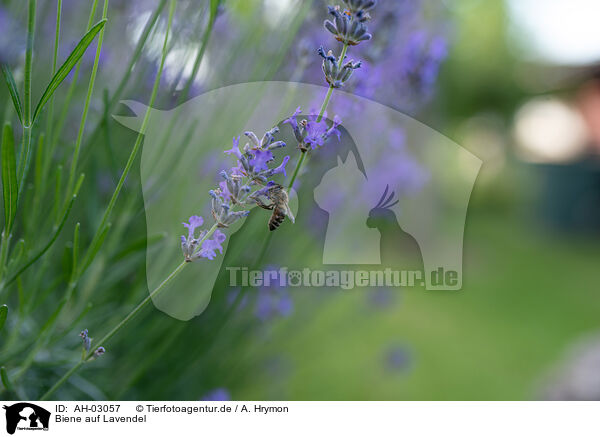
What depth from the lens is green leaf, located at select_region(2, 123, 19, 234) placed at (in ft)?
1.00

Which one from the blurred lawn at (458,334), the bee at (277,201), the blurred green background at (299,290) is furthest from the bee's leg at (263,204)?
the blurred lawn at (458,334)

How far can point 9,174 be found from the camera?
0.31 metres

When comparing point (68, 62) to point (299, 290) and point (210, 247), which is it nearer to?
point (210, 247)

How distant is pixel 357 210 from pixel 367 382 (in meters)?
0.83
